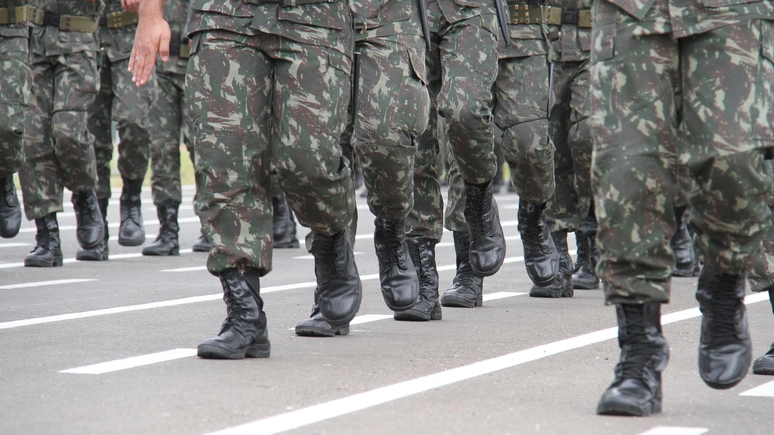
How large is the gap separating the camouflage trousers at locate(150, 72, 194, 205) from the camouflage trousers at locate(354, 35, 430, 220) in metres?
4.24

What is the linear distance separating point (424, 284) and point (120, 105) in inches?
158

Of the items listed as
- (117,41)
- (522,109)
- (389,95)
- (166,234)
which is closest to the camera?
(389,95)

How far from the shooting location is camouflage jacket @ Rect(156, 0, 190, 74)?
853 centimetres

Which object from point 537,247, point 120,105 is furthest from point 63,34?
point 537,247

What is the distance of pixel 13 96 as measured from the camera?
23.0 feet

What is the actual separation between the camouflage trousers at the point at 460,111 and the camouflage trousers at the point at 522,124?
324 millimetres

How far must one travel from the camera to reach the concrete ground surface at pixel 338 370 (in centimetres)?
314

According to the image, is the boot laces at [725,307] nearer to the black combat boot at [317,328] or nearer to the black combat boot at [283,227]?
the black combat boot at [317,328]

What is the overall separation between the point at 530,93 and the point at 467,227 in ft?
2.60

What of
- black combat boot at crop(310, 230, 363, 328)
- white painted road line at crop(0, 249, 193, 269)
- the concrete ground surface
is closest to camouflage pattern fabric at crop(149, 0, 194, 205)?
white painted road line at crop(0, 249, 193, 269)

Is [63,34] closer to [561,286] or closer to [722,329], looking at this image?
[561,286]

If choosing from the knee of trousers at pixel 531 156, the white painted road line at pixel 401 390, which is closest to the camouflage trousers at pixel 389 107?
the white painted road line at pixel 401 390

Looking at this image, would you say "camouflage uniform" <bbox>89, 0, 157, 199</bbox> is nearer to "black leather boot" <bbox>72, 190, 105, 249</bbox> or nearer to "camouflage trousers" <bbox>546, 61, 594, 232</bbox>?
"black leather boot" <bbox>72, 190, 105, 249</bbox>

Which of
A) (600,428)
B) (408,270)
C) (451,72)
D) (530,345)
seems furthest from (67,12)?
(600,428)
